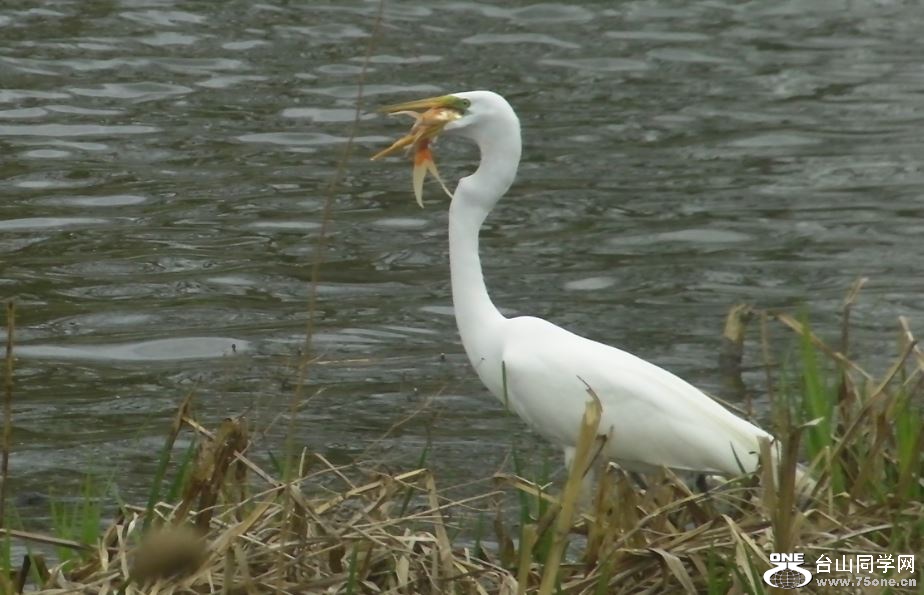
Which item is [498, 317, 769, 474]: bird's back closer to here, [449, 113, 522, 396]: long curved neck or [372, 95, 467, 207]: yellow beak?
[449, 113, 522, 396]: long curved neck

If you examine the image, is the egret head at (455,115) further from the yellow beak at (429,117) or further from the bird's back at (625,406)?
the bird's back at (625,406)

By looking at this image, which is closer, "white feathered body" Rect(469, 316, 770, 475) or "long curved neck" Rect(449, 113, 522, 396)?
"white feathered body" Rect(469, 316, 770, 475)

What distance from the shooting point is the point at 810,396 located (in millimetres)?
4664

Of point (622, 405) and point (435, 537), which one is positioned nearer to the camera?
point (435, 537)

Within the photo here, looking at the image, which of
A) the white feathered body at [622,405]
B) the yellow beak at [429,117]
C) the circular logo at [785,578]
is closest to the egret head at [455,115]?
the yellow beak at [429,117]

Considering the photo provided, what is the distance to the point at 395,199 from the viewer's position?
364 inches

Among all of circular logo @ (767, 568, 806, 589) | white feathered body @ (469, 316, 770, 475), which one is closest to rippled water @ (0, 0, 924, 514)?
white feathered body @ (469, 316, 770, 475)

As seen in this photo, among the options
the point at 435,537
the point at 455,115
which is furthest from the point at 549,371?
the point at 435,537

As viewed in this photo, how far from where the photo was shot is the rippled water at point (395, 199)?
22.3 ft

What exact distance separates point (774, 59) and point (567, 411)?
7166 millimetres

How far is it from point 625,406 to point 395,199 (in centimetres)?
440

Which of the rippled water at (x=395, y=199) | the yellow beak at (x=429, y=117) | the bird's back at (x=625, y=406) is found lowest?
the rippled water at (x=395, y=199)

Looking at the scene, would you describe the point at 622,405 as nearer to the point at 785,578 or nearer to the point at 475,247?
the point at 475,247

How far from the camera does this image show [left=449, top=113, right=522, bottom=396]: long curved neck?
521 centimetres
